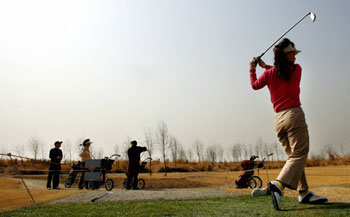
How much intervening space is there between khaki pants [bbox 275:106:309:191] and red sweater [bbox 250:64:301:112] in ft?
0.33

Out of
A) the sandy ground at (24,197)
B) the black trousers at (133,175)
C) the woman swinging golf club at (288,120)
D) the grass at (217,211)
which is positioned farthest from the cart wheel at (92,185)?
the woman swinging golf club at (288,120)

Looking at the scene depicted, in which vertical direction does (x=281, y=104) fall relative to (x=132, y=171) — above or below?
above

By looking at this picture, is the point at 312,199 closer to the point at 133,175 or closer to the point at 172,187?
the point at 133,175

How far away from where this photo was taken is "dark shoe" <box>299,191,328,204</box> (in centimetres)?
328

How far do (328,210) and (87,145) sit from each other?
32.3ft

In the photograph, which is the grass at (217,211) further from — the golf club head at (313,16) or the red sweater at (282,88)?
the golf club head at (313,16)

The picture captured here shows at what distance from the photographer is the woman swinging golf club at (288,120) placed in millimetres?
3160

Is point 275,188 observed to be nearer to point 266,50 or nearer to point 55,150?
point 266,50

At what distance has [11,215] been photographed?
3213 millimetres

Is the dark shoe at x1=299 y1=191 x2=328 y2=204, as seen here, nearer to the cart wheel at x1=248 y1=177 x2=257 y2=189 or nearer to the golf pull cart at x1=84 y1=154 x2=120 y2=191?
the cart wheel at x1=248 y1=177 x2=257 y2=189

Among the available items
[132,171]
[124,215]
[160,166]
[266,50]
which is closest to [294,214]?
[124,215]

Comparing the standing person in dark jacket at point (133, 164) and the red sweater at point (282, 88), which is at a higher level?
the red sweater at point (282, 88)

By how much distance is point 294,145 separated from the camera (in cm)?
323

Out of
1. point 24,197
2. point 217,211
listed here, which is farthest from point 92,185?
point 217,211
